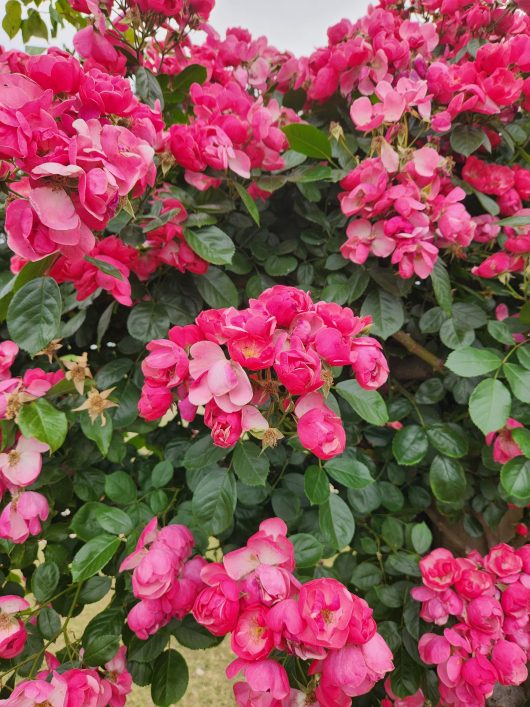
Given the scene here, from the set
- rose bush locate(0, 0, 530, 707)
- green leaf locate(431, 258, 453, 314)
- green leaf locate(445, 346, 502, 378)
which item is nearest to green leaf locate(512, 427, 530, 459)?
rose bush locate(0, 0, 530, 707)

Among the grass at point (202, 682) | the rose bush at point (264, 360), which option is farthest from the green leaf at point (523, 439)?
the grass at point (202, 682)

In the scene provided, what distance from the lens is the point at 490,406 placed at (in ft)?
2.18

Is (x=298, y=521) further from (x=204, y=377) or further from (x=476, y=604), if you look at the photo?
(x=204, y=377)

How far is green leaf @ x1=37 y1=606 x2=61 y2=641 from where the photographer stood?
25.4 inches

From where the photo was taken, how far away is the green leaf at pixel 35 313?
0.49 m

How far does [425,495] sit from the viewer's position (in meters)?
0.95

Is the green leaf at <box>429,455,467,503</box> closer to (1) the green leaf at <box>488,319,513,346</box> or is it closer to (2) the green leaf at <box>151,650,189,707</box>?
(1) the green leaf at <box>488,319,513,346</box>

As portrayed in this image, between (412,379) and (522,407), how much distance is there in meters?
0.27

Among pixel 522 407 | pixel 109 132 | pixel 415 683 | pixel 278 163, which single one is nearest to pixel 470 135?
pixel 278 163

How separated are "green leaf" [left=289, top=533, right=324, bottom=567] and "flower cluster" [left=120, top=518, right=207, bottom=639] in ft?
0.41

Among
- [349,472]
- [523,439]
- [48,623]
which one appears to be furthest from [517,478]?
[48,623]

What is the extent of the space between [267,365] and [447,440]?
1.67ft

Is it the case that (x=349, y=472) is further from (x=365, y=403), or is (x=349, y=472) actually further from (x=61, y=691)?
(x=61, y=691)

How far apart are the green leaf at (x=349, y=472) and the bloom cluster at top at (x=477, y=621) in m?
0.19
